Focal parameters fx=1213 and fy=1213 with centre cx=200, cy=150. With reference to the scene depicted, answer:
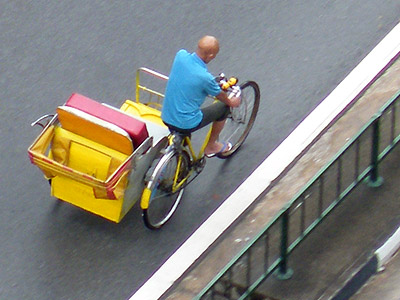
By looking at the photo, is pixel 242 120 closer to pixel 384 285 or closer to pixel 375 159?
pixel 375 159

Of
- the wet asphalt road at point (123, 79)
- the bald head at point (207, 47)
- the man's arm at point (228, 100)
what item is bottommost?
the wet asphalt road at point (123, 79)

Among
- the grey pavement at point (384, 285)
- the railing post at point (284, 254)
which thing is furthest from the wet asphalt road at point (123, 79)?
the grey pavement at point (384, 285)

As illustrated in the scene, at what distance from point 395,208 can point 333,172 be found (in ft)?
2.75

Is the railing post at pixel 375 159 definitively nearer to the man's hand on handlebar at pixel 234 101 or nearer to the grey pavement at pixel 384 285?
the grey pavement at pixel 384 285

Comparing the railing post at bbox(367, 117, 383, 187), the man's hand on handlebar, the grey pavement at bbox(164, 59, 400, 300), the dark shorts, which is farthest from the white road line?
the railing post at bbox(367, 117, 383, 187)

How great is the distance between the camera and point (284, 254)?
33.9 ft

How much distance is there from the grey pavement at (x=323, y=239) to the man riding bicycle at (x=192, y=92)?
3.41ft

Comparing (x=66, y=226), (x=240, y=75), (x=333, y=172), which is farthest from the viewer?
(x=240, y=75)

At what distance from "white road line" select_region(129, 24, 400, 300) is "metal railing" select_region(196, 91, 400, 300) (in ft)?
3.38

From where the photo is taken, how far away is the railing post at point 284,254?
10031 mm

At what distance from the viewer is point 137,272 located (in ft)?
36.4

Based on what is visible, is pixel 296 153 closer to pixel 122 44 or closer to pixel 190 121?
pixel 190 121

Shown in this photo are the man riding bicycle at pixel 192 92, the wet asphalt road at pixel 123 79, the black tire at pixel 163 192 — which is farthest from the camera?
the wet asphalt road at pixel 123 79

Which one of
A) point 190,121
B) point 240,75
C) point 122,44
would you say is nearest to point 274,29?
point 240,75
